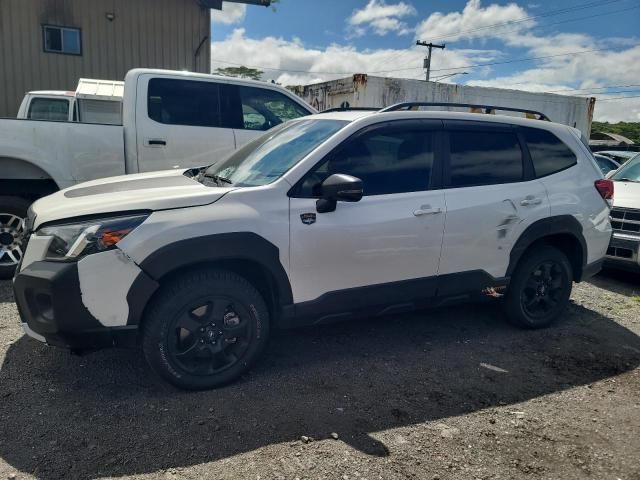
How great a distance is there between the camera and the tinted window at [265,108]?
6.01 metres

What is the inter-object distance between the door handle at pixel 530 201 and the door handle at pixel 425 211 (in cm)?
90

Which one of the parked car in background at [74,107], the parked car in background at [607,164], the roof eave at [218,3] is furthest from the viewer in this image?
the roof eave at [218,3]

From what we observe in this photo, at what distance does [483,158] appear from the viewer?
13.4ft

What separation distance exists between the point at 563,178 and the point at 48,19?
1209 centimetres

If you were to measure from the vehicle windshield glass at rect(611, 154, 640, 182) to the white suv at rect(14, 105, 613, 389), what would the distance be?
120 inches

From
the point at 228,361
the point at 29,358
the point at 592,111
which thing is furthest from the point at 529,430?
the point at 592,111

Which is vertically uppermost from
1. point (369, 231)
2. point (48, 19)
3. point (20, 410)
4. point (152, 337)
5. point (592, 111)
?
point (48, 19)

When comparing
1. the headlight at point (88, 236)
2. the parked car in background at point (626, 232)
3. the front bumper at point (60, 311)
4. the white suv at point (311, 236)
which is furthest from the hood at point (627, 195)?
the front bumper at point (60, 311)

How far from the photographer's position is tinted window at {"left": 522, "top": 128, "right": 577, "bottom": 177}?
4.35m

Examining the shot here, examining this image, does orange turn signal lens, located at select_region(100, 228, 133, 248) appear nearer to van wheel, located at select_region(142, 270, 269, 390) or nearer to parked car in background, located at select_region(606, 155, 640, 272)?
van wheel, located at select_region(142, 270, 269, 390)

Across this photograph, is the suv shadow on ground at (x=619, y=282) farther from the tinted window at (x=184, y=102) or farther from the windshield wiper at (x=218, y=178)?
the tinted window at (x=184, y=102)

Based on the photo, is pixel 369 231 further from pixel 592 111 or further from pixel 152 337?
pixel 592 111

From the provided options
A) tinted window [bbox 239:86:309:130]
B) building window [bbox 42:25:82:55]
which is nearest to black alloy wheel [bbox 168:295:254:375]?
tinted window [bbox 239:86:309:130]

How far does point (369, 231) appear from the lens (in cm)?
346
